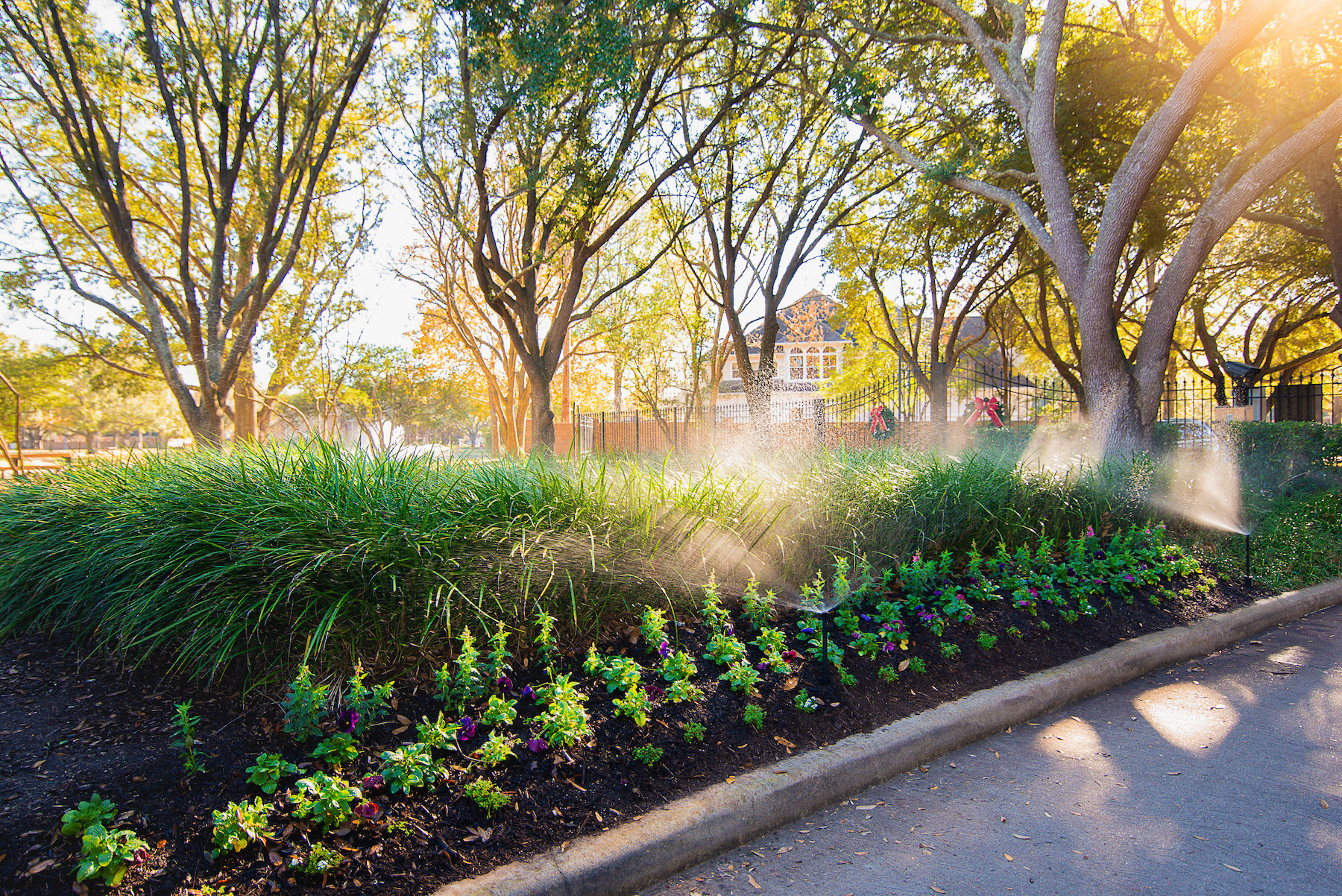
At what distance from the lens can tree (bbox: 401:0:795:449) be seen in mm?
8898

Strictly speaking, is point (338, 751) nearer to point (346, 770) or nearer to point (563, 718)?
point (346, 770)

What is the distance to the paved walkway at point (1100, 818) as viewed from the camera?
228 cm

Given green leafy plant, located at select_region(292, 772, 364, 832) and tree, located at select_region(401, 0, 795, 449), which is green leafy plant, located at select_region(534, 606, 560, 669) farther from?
tree, located at select_region(401, 0, 795, 449)

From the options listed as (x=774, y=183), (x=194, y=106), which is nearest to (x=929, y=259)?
(x=774, y=183)

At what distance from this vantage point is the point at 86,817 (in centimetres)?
198

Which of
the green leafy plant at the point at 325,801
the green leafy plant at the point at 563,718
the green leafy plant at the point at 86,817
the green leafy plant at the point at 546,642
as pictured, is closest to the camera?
the green leafy plant at the point at 86,817

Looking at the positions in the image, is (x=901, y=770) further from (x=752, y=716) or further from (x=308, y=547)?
(x=308, y=547)

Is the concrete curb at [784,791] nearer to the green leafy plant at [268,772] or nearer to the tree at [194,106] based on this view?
the green leafy plant at [268,772]

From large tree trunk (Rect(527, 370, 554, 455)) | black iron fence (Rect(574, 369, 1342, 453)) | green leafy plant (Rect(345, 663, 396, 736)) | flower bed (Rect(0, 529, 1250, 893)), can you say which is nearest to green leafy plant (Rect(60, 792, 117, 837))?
flower bed (Rect(0, 529, 1250, 893))

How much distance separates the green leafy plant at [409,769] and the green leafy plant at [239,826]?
14.3 inches

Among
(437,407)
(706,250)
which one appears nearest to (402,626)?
(706,250)

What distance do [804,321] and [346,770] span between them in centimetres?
3195

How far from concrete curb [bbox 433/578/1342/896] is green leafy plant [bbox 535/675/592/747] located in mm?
393

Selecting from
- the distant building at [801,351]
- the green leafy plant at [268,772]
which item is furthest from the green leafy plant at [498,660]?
the distant building at [801,351]
